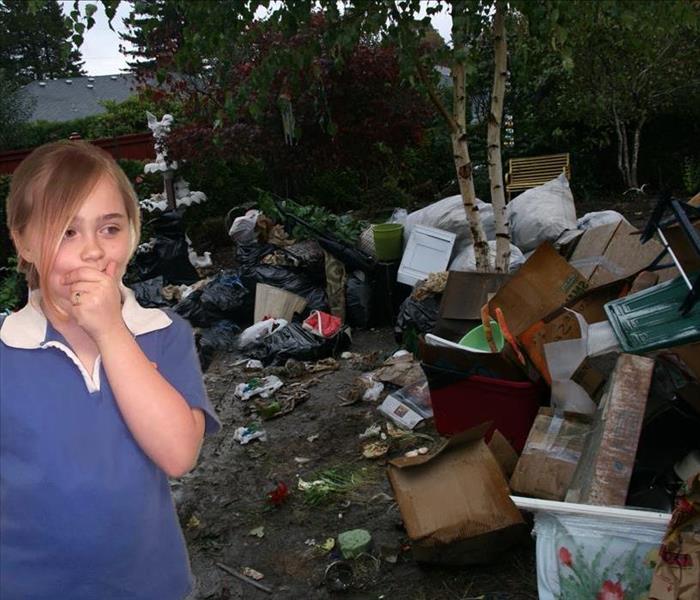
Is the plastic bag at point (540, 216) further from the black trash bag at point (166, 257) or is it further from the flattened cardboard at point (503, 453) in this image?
the black trash bag at point (166, 257)

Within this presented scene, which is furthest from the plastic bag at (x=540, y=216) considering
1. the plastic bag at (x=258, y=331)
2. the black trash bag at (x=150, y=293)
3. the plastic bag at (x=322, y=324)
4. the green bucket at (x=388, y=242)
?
the black trash bag at (x=150, y=293)

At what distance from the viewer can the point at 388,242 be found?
555 cm

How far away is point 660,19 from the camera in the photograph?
105 inches

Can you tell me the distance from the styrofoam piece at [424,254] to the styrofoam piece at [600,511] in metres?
3.37

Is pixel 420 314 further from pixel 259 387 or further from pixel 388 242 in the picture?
pixel 259 387

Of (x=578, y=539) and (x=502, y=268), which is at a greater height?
(x=502, y=268)

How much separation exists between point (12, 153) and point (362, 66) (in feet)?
32.7

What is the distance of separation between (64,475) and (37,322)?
10.1 inches

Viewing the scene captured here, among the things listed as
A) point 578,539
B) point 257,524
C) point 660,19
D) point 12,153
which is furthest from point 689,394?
point 12,153

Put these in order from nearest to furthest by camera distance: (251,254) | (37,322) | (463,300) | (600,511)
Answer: (37,322) → (600,511) → (463,300) → (251,254)

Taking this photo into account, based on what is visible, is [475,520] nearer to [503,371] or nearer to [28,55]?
[503,371]

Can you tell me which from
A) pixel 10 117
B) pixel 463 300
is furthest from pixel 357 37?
pixel 10 117

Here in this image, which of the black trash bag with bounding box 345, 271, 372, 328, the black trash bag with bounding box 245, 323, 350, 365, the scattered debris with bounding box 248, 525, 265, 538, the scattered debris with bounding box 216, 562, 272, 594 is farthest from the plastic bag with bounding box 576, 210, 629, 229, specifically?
the scattered debris with bounding box 216, 562, 272, 594

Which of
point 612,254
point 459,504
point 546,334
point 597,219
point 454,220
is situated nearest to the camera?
point 459,504
